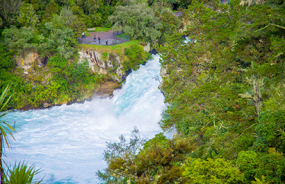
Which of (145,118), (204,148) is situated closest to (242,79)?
(204,148)

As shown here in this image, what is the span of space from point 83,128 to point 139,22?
61.5ft

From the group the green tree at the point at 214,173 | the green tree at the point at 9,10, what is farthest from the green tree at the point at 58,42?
the green tree at the point at 214,173

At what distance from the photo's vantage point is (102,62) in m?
29.3

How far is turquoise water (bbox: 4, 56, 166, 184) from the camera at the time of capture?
18.2 metres

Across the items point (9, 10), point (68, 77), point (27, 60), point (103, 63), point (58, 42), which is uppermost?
point (9, 10)

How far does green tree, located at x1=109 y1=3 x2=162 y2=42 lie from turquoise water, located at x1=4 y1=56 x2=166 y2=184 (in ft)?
18.2

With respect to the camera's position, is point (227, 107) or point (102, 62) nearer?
point (227, 107)

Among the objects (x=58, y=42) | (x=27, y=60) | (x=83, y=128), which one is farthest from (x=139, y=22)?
(x=83, y=128)

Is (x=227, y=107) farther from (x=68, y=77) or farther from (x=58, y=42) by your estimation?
(x=58, y=42)

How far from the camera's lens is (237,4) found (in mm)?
14695

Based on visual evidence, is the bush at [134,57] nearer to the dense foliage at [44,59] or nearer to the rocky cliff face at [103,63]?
the dense foliage at [44,59]

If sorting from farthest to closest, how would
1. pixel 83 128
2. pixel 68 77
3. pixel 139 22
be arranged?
pixel 139 22 → pixel 68 77 → pixel 83 128

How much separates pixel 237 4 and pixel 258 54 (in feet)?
13.9

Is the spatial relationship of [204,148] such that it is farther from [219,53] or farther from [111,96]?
[111,96]
